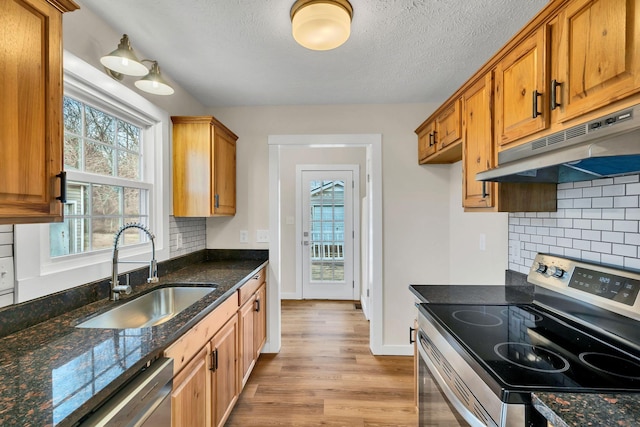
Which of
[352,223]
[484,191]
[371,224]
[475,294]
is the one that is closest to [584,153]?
[484,191]

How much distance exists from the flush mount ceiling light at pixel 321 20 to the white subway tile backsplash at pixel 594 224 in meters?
1.37

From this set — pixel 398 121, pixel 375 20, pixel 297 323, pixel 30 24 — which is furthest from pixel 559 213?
pixel 297 323

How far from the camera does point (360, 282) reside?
4.45 m

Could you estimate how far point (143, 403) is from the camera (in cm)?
95

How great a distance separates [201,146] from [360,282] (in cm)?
303

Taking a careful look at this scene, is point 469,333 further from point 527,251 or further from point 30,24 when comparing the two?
point 30,24

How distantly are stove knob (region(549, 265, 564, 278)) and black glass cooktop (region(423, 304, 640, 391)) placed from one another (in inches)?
7.7

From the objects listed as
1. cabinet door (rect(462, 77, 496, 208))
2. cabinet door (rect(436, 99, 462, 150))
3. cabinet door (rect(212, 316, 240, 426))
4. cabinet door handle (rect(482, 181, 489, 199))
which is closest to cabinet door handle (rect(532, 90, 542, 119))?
cabinet door (rect(462, 77, 496, 208))

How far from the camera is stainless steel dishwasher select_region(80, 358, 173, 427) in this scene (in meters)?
0.81

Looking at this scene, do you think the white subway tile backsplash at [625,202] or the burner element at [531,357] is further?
the white subway tile backsplash at [625,202]

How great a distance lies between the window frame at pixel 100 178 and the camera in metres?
1.22

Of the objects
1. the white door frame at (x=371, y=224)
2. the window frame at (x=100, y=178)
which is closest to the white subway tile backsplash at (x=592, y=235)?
the white door frame at (x=371, y=224)

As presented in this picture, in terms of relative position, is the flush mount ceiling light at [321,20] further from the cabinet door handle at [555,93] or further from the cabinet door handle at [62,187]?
the cabinet door handle at [62,187]

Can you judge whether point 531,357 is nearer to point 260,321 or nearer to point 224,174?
point 260,321
